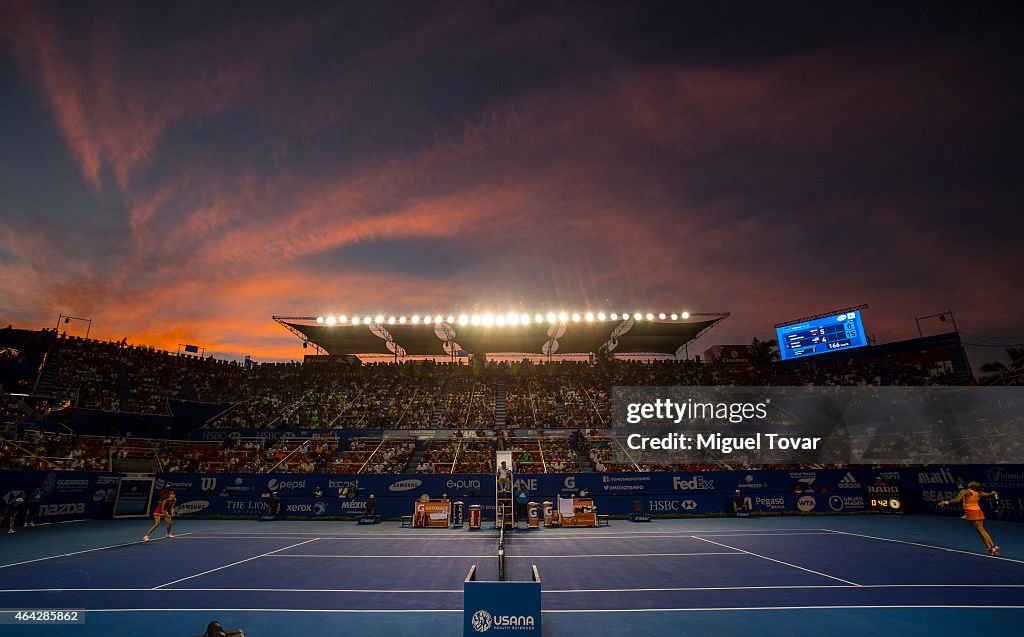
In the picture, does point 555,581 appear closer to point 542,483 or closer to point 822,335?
point 542,483

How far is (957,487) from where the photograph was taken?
23.0m

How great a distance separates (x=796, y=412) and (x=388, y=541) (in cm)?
2947

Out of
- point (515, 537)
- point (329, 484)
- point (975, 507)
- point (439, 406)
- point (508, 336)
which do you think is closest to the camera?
point (975, 507)

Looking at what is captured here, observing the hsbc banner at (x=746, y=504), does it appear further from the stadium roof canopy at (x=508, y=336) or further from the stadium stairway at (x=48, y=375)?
the stadium stairway at (x=48, y=375)

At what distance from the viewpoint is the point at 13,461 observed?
77.9ft

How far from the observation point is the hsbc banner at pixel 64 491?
2092cm

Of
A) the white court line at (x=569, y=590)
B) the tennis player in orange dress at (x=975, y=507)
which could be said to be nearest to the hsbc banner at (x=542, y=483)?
the tennis player in orange dress at (x=975, y=507)

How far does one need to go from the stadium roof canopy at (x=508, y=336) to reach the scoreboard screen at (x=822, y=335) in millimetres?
5615

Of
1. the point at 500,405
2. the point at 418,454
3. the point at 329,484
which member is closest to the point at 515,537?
the point at 329,484

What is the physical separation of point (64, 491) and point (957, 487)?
41.4m

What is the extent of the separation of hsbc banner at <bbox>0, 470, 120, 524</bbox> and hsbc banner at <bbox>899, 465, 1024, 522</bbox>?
40146 millimetres

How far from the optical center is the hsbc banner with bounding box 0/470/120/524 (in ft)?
68.6

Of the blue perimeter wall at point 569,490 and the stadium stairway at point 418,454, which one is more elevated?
the stadium stairway at point 418,454

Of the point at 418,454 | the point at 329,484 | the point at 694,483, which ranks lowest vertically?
the point at 694,483
